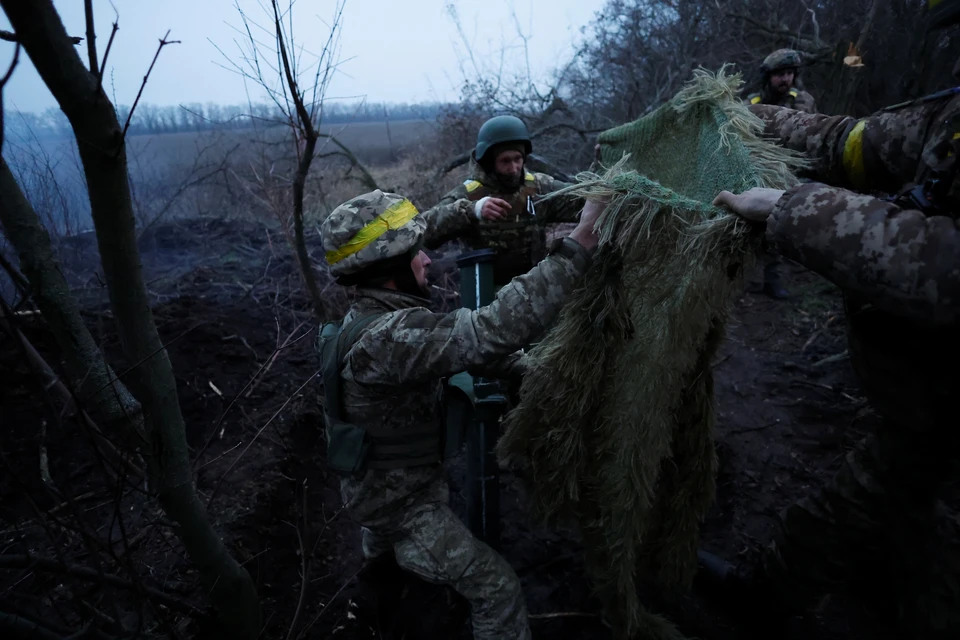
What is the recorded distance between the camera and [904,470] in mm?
1770

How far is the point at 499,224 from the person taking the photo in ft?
11.8

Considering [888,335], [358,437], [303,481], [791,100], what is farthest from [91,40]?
[791,100]

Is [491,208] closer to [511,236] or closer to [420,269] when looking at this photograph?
[511,236]

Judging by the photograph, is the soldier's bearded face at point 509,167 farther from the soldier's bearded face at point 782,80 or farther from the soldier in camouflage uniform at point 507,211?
the soldier's bearded face at point 782,80

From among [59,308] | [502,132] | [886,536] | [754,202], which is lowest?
[886,536]

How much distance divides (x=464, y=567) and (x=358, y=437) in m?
0.66

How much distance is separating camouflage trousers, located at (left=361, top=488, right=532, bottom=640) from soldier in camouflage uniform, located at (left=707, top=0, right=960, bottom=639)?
1.16 metres

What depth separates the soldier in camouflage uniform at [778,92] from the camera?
5078 millimetres

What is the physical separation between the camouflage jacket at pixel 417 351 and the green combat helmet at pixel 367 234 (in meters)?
0.16

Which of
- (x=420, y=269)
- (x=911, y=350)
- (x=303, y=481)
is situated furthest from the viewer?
(x=303, y=481)

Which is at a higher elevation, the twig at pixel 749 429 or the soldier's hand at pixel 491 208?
the soldier's hand at pixel 491 208

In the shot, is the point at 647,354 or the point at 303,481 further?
the point at 303,481

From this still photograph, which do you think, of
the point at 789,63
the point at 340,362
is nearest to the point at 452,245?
the point at 789,63

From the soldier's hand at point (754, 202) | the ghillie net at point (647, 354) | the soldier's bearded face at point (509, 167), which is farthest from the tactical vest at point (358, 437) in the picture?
the soldier's bearded face at point (509, 167)
